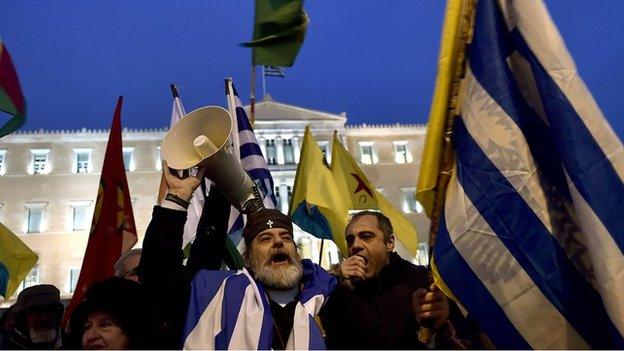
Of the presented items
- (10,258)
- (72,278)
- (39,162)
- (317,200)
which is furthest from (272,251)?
(39,162)

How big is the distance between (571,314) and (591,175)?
1.57 feet

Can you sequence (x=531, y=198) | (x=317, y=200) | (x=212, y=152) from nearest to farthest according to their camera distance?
(x=531, y=198)
(x=212, y=152)
(x=317, y=200)

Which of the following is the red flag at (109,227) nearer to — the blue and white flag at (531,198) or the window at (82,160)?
the blue and white flag at (531,198)

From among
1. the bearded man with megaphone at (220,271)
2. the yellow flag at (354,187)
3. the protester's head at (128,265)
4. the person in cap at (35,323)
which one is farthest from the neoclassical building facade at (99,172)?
the bearded man with megaphone at (220,271)

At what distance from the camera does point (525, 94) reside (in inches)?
93.0

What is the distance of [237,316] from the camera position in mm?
2428

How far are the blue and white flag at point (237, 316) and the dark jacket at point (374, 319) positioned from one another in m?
0.11

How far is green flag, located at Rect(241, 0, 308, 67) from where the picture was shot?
5.60m

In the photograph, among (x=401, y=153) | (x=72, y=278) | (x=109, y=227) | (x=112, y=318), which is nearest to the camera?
(x=112, y=318)

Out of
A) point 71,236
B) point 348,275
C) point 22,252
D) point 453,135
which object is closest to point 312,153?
point 22,252

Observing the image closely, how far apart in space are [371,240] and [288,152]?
3358 cm

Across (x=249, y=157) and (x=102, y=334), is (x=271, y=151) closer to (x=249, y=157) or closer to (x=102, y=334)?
(x=249, y=157)

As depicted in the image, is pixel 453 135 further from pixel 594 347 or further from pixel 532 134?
pixel 594 347

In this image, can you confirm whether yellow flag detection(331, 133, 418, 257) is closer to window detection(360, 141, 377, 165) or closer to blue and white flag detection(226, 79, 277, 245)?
blue and white flag detection(226, 79, 277, 245)
